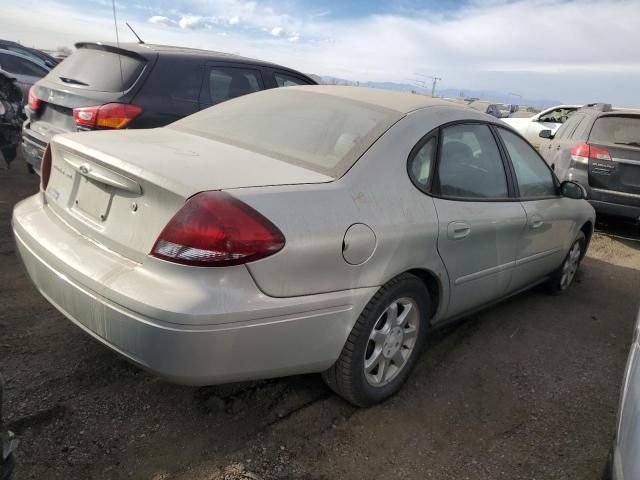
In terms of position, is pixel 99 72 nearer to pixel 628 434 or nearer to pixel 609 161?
pixel 628 434

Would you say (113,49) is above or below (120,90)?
above

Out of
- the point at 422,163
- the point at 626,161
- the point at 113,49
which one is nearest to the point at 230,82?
the point at 113,49

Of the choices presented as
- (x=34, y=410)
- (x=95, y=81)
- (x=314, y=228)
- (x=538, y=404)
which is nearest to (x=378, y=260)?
(x=314, y=228)

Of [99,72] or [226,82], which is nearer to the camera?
[99,72]

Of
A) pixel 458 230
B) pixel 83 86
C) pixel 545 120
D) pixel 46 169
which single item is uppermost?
pixel 545 120

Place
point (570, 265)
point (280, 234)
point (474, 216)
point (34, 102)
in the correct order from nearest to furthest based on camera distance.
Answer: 1. point (280, 234)
2. point (474, 216)
3. point (570, 265)
4. point (34, 102)

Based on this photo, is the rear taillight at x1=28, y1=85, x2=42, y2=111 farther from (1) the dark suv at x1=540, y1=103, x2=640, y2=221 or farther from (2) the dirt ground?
(1) the dark suv at x1=540, y1=103, x2=640, y2=221

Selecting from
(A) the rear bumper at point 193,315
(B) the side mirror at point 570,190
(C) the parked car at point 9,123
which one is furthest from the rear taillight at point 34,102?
(B) the side mirror at point 570,190

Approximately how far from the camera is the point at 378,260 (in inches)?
91.0

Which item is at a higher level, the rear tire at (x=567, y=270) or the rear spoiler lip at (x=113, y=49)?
the rear spoiler lip at (x=113, y=49)

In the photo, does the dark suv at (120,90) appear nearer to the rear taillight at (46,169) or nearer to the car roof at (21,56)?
the rear taillight at (46,169)

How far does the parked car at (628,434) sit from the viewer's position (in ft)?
5.06

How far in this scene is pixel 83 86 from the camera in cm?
459

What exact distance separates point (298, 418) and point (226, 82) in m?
3.92
